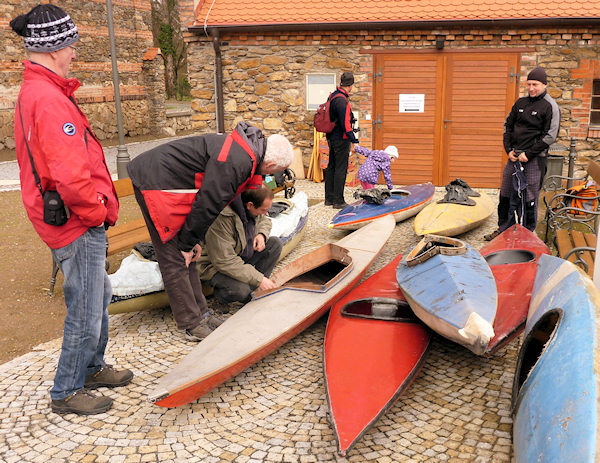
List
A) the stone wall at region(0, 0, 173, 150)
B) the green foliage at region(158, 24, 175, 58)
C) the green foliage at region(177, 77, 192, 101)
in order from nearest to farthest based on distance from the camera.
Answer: the stone wall at region(0, 0, 173, 150) < the green foliage at region(158, 24, 175, 58) < the green foliage at region(177, 77, 192, 101)

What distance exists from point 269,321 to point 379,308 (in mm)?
942

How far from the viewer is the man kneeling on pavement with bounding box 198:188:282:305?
4391 mm

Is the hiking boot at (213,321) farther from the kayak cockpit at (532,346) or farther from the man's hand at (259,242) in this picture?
the kayak cockpit at (532,346)

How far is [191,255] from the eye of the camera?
4.23 m

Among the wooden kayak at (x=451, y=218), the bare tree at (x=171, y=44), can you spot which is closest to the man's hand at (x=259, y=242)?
the wooden kayak at (x=451, y=218)

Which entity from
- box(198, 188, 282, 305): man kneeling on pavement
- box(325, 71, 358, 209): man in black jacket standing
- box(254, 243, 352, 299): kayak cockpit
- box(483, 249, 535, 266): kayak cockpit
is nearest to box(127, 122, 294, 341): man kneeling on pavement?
box(198, 188, 282, 305): man kneeling on pavement

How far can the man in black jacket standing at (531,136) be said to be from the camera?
6.20 m

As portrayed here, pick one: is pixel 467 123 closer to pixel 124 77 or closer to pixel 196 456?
pixel 196 456

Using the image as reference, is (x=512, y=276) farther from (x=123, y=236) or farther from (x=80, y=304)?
(x=123, y=236)

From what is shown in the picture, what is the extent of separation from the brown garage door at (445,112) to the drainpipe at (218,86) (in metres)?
3.06

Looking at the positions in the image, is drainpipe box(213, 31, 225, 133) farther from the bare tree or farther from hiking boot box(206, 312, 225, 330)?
the bare tree

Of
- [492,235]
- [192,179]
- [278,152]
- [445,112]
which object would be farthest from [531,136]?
[445,112]

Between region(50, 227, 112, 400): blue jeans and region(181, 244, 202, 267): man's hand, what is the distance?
0.84 m

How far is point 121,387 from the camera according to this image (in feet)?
12.3
